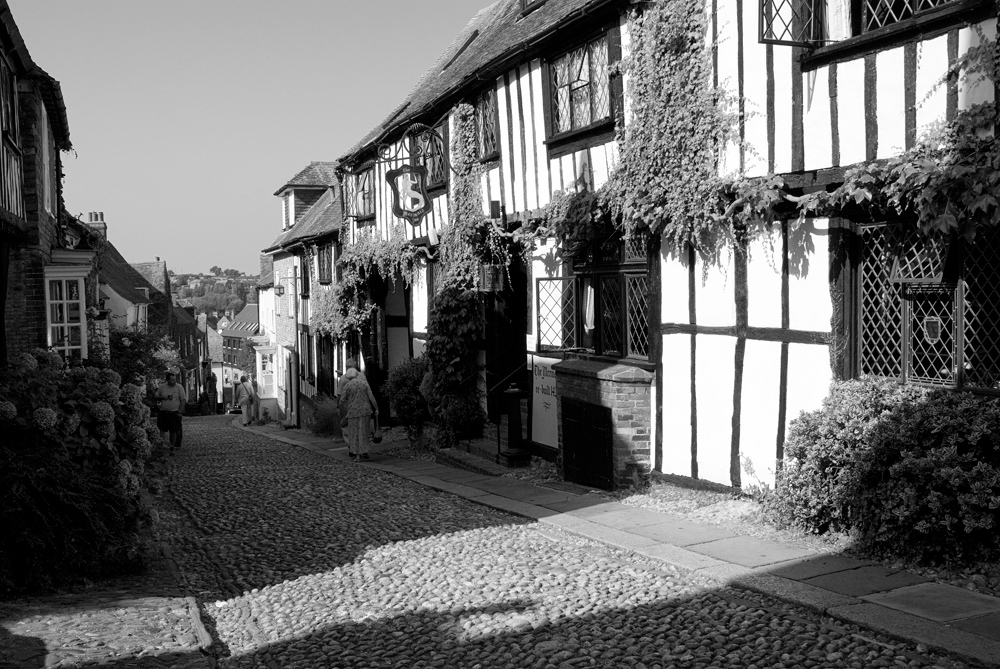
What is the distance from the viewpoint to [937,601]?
5523mm

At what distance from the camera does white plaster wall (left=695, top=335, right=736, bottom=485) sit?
28.1 feet

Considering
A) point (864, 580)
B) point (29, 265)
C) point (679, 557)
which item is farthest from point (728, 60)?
point (29, 265)

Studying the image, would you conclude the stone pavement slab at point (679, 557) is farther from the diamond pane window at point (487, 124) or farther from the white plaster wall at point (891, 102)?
the diamond pane window at point (487, 124)

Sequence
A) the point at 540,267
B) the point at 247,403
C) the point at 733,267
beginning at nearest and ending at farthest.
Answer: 1. the point at 733,267
2. the point at 540,267
3. the point at 247,403

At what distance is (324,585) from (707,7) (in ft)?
20.2

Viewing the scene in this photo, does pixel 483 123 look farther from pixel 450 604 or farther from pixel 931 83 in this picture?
pixel 450 604

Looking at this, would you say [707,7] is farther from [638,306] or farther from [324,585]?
[324,585]

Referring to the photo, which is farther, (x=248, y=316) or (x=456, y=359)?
(x=248, y=316)

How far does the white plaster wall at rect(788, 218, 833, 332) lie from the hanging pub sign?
785 cm

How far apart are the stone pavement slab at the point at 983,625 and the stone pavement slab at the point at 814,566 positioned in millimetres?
1189

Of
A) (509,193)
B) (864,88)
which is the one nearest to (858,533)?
(864,88)

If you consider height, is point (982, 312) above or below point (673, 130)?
below

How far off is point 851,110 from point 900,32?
2.20 feet

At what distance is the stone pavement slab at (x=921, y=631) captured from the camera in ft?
15.5
